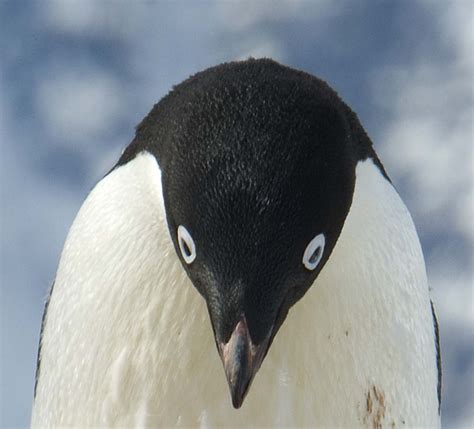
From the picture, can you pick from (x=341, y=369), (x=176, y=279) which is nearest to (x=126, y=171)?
(x=176, y=279)

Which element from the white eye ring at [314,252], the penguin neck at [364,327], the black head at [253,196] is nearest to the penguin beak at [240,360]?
the black head at [253,196]

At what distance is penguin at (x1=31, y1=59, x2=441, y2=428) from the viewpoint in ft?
3.55

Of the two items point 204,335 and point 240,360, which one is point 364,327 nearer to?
point 204,335

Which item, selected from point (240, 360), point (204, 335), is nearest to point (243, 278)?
point (240, 360)

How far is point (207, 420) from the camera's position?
1.32m

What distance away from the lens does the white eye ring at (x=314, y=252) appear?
1.13 m

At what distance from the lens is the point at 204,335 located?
4.29ft

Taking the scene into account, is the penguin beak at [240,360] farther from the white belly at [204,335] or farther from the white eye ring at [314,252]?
the white belly at [204,335]

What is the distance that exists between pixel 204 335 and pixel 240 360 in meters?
0.26

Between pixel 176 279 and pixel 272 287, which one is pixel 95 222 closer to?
pixel 176 279

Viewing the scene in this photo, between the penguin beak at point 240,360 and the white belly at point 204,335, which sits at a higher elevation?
the white belly at point 204,335

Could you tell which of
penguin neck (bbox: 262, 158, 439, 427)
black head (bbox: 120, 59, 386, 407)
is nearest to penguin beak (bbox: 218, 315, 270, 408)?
black head (bbox: 120, 59, 386, 407)

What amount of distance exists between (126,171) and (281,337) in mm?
340

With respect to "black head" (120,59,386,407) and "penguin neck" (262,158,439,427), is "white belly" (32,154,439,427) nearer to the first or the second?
"penguin neck" (262,158,439,427)
